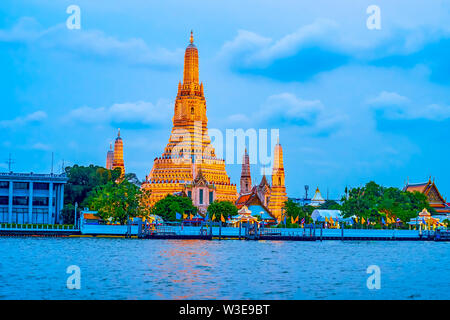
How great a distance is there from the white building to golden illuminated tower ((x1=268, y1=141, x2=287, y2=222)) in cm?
4524

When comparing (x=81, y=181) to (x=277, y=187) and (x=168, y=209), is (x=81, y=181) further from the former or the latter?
(x=277, y=187)

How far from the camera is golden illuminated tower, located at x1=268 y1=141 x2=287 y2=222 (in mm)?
144625

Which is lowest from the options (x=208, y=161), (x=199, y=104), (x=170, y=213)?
(x=170, y=213)

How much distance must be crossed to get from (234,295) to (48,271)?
16137 mm

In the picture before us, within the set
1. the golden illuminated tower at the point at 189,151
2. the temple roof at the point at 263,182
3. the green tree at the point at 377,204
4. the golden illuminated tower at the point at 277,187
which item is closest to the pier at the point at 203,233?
the green tree at the point at 377,204

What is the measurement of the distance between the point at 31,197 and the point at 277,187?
50.8 meters

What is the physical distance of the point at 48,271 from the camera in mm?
51625

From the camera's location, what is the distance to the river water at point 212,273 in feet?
138

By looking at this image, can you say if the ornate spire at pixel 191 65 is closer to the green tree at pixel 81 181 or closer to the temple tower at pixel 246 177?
the green tree at pixel 81 181

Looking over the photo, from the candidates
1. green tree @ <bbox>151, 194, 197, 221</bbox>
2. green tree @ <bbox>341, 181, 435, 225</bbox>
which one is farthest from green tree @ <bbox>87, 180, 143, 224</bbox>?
green tree @ <bbox>341, 181, 435, 225</bbox>

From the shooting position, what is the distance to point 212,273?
5203 centimetres

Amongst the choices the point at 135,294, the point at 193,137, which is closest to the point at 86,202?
the point at 193,137

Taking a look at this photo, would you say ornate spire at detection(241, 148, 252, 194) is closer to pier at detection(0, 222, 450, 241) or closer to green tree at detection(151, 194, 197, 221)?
green tree at detection(151, 194, 197, 221)
